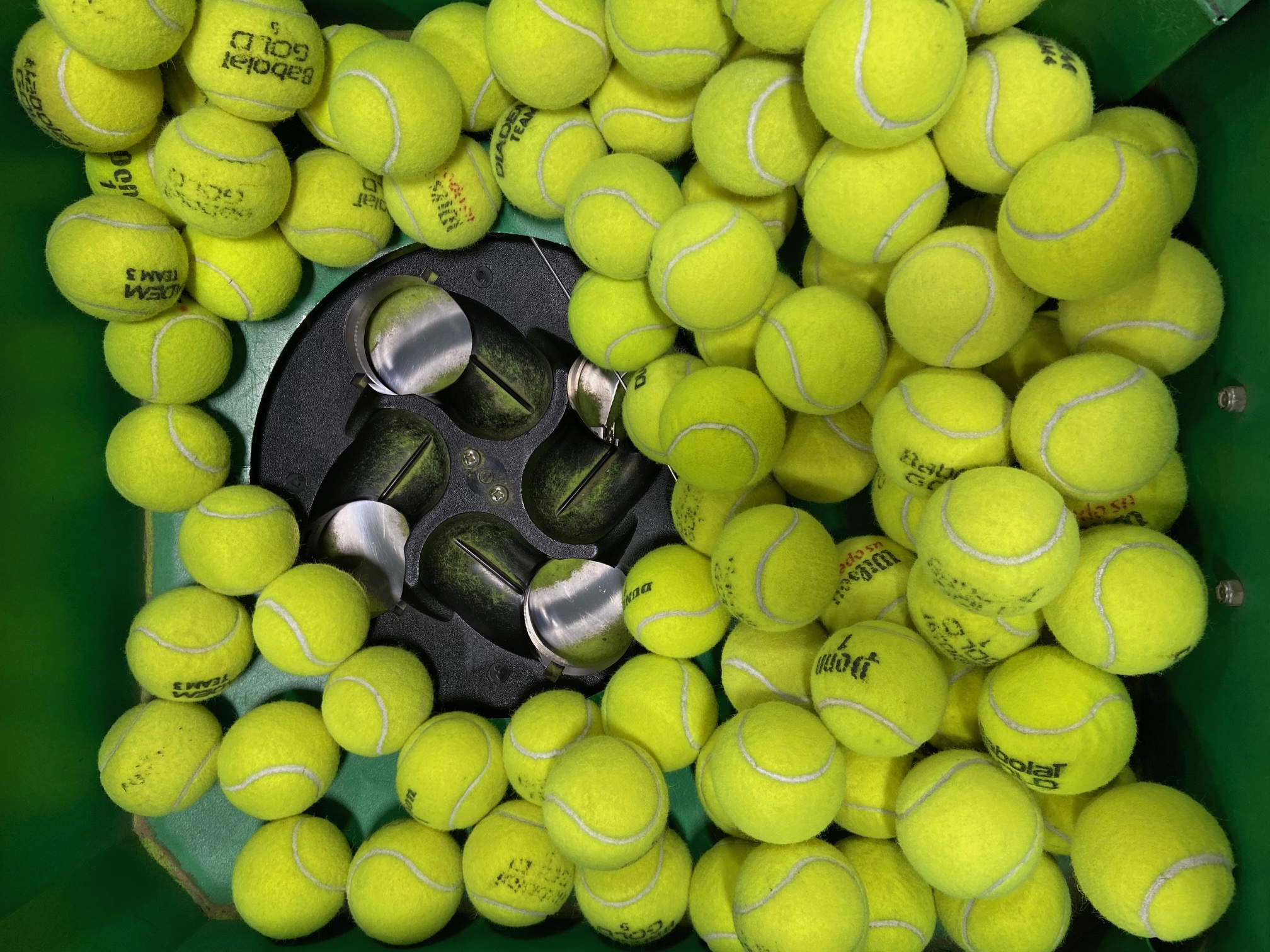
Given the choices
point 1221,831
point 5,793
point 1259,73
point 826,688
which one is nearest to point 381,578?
point 5,793

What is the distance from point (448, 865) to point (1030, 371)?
109 cm

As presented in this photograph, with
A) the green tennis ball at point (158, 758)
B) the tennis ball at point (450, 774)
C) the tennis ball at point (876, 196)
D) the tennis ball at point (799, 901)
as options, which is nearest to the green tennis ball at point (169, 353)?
the green tennis ball at point (158, 758)

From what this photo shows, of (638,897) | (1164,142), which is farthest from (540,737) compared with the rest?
(1164,142)

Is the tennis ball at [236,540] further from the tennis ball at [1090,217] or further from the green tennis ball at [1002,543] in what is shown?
the tennis ball at [1090,217]

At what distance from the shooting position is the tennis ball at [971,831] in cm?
99

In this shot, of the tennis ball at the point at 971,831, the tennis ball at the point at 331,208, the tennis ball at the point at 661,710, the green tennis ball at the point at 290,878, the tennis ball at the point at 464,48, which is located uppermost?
the tennis ball at the point at 464,48

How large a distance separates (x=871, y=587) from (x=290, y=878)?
3.08 ft

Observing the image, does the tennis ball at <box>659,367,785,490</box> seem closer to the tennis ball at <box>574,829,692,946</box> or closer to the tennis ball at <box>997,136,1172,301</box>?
the tennis ball at <box>997,136,1172,301</box>

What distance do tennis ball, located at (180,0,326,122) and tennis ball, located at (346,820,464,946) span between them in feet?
3.45

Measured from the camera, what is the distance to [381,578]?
145 cm

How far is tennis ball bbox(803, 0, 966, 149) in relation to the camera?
0.89 m

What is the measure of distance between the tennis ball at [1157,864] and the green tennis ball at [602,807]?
524mm

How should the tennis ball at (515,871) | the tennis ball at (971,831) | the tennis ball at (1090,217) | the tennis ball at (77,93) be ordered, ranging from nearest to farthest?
the tennis ball at (1090,217), the tennis ball at (971,831), the tennis ball at (77,93), the tennis ball at (515,871)

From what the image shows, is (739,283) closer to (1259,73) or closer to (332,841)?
(1259,73)
